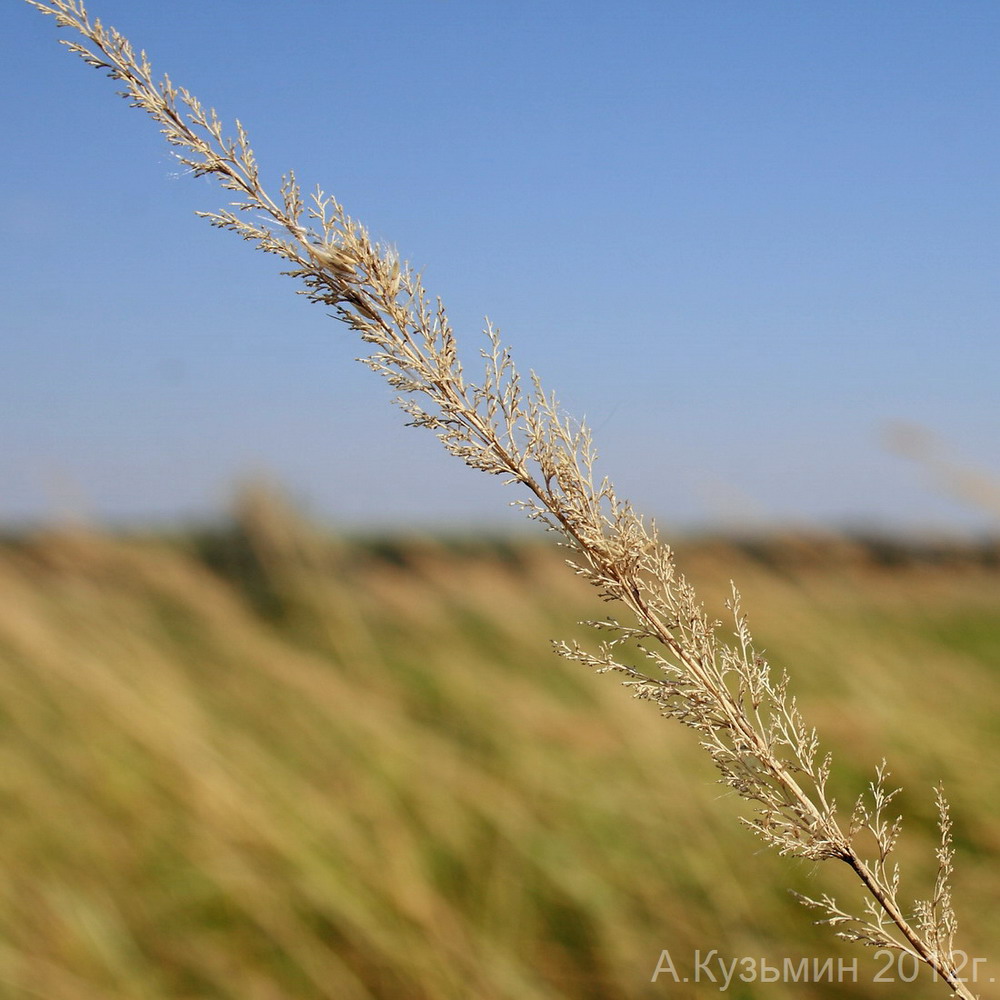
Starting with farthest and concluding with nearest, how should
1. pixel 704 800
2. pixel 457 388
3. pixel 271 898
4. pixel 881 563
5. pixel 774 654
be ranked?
pixel 881 563, pixel 774 654, pixel 704 800, pixel 271 898, pixel 457 388

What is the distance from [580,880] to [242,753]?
1.02 metres

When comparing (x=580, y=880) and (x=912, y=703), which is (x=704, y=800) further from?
(x=912, y=703)

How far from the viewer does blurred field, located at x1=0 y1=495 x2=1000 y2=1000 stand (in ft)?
6.68

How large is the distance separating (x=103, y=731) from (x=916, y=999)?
2353 mm

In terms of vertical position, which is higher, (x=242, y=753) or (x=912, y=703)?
(x=912, y=703)

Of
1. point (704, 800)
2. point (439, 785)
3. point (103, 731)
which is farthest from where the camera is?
point (103, 731)

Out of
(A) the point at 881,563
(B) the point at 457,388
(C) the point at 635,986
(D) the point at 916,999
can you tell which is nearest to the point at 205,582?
(C) the point at 635,986

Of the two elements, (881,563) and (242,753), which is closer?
(242,753)

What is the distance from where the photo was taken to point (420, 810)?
258cm

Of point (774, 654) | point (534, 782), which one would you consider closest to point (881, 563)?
point (774, 654)

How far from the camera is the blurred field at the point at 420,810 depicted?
204 cm

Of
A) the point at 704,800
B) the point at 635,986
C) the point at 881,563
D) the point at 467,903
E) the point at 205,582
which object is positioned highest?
the point at 881,563

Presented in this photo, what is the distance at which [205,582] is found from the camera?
4.00m

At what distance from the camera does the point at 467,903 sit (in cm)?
226
